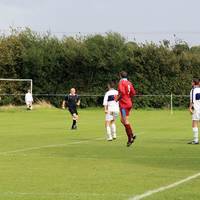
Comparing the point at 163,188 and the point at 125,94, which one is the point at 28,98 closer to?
the point at 125,94

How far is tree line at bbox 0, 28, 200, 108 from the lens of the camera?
5841cm

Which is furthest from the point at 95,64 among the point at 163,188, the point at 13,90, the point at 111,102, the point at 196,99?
the point at 163,188

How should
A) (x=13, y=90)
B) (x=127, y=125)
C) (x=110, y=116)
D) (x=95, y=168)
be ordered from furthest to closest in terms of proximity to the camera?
(x=13, y=90) → (x=110, y=116) → (x=127, y=125) → (x=95, y=168)

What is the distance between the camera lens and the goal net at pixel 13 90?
58656 millimetres

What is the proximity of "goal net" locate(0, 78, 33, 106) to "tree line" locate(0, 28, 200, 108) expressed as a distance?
0.10 metres

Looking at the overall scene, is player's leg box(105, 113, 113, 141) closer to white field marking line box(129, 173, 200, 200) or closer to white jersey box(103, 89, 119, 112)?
white jersey box(103, 89, 119, 112)

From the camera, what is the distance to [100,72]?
60406 millimetres

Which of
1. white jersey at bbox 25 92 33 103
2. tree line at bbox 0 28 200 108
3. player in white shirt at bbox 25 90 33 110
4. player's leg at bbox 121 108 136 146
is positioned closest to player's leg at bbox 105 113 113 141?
player's leg at bbox 121 108 136 146

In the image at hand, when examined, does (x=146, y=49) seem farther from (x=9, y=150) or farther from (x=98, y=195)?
(x=98, y=195)

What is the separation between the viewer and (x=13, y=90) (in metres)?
59.4

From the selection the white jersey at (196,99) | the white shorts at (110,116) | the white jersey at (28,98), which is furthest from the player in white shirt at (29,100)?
the white jersey at (196,99)

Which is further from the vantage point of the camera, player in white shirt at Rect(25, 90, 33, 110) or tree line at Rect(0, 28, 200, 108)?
tree line at Rect(0, 28, 200, 108)

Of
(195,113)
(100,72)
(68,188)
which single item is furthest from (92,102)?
(68,188)

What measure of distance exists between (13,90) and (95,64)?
Result: 8022mm
